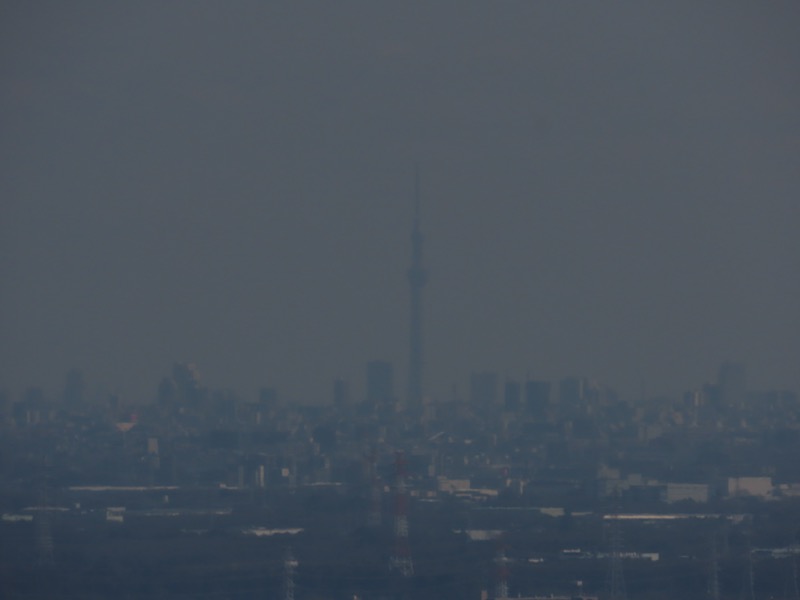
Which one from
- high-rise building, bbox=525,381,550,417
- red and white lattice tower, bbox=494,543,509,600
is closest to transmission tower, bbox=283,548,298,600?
red and white lattice tower, bbox=494,543,509,600

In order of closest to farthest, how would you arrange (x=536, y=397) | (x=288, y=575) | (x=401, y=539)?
(x=288, y=575) → (x=401, y=539) → (x=536, y=397)

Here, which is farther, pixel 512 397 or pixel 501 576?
pixel 512 397

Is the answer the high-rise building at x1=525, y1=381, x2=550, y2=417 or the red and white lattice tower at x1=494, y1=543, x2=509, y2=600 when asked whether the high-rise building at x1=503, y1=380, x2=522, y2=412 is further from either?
the red and white lattice tower at x1=494, y1=543, x2=509, y2=600

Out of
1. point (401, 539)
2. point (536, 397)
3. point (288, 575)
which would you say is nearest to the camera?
point (288, 575)

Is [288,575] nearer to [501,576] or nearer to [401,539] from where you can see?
[501,576]

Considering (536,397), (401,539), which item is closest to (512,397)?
(536,397)

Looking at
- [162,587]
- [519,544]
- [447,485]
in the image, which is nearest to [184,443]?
[447,485]

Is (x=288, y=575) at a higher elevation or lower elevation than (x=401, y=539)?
lower
